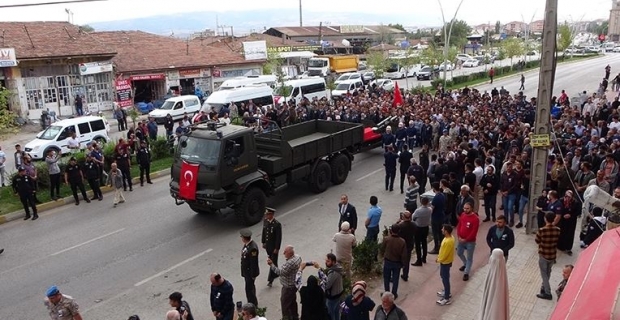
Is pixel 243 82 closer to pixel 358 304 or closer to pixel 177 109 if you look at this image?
pixel 177 109

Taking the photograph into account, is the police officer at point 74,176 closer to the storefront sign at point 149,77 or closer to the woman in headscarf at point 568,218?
the woman in headscarf at point 568,218

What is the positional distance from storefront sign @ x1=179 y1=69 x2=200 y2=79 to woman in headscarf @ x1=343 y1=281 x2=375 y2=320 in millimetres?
34538

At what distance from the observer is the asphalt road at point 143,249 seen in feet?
31.9

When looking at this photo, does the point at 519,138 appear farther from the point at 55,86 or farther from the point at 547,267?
the point at 55,86

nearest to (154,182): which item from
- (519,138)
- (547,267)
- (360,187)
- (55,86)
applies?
(360,187)

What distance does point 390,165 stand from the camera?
49.4 ft

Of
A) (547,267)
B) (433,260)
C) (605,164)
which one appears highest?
(605,164)

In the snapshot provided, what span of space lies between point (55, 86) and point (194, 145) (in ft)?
77.0

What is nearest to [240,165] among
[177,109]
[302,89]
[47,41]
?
[177,109]

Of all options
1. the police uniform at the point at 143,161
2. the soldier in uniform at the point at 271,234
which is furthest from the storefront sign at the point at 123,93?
the soldier in uniform at the point at 271,234

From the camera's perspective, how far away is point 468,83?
151 ft

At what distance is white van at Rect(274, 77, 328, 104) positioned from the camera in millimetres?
32094

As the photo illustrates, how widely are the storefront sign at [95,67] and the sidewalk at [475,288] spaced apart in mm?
28592

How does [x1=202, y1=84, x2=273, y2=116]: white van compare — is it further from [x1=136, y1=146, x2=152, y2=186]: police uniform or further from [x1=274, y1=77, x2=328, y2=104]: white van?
[x1=136, y1=146, x2=152, y2=186]: police uniform
